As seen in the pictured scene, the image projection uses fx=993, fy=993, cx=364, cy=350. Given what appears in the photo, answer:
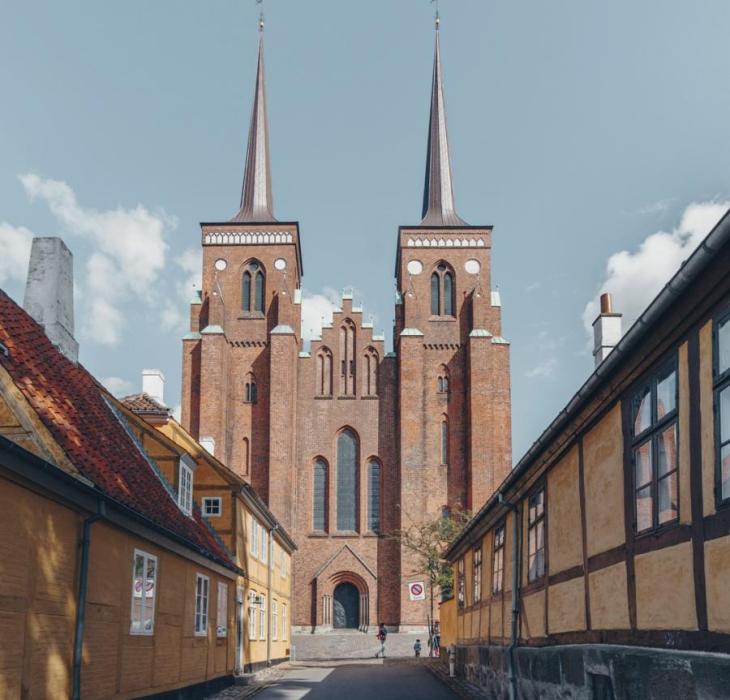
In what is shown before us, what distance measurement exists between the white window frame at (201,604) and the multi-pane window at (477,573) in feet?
19.0

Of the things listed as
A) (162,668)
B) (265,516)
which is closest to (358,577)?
(265,516)

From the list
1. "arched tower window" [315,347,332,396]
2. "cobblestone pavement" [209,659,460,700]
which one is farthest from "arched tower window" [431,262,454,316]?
"cobblestone pavement" [209,659,460,700]

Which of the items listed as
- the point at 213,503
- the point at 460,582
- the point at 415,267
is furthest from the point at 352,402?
the point at 213,503

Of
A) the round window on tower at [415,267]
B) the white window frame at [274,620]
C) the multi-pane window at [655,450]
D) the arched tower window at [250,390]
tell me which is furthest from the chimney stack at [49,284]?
the round window on tower at [415,267]

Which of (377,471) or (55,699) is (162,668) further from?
(377,471)

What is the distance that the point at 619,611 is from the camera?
30.7ft

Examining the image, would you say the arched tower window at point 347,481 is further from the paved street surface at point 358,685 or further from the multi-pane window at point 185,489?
the multi-pane window at point 185,489

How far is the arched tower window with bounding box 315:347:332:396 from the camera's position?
178ft

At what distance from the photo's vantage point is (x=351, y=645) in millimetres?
46031

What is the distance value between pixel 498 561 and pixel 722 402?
11703 mm

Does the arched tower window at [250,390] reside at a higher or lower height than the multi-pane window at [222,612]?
higher

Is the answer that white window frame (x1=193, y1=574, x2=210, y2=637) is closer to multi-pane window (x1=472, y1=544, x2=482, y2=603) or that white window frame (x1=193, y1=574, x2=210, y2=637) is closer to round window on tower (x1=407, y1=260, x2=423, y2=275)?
multi-pane window (x1=472, y1=544, x2=482, y2=603)

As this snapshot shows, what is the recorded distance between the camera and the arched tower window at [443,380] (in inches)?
2087

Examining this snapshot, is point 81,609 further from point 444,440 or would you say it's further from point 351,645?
point 444,440
